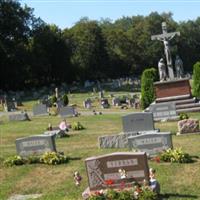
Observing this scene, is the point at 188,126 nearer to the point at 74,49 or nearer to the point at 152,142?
the point at 152,142

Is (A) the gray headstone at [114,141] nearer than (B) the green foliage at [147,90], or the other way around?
(A) the gray headstone at [114,141]

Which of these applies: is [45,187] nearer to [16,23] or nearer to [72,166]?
[72,166]

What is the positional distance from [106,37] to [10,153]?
92207mm

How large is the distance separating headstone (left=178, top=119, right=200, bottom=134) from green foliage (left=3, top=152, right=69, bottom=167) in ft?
20.3

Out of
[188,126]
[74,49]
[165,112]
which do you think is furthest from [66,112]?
[74,49]

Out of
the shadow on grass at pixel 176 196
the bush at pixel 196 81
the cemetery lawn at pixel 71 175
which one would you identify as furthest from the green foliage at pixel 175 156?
the bush at pixel 196 81

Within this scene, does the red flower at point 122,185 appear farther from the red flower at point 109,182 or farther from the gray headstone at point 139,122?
the gray headstone at point 139,122

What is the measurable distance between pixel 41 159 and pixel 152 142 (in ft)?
11.8

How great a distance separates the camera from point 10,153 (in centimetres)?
2098

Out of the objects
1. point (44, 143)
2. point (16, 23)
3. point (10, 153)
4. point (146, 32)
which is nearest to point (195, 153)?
point (44, 143)

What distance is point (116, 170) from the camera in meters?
12.9

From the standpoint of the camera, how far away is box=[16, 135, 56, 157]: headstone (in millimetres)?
19469

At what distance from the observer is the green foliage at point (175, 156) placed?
53.9 feet

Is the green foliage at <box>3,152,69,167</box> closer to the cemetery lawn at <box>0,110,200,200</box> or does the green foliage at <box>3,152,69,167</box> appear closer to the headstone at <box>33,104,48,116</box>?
the cemetery lawn at <box>0,110,200,200</box>
